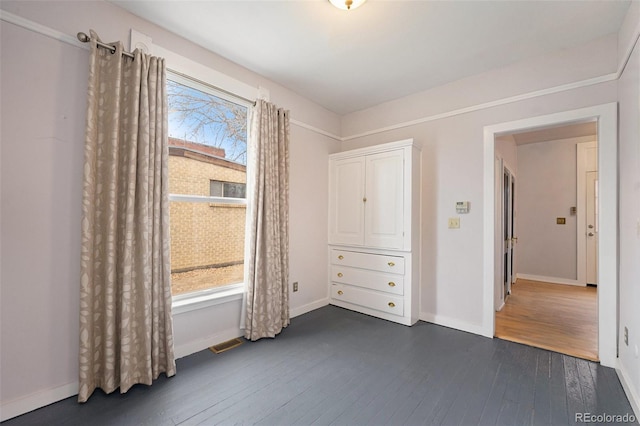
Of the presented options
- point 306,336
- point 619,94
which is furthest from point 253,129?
point 619,94

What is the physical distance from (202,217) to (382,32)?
2240 millimetres

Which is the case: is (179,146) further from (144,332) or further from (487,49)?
(487,49)

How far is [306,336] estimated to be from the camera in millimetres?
2887

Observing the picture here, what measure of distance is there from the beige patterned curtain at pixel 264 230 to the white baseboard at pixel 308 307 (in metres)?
0.34

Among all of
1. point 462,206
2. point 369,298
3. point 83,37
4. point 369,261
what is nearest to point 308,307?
point 369,298

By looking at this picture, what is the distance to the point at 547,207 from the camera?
563 cm

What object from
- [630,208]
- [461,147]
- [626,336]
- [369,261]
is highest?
[461,147]

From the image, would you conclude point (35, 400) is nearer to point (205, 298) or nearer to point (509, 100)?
point (205, 298)

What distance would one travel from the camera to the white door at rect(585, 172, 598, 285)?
5.12m

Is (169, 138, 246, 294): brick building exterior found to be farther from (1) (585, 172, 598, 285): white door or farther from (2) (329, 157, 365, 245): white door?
(1) (585, 172, 598, 285): white door

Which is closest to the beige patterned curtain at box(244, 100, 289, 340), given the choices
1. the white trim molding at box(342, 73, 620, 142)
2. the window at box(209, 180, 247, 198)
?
the window at box(209, 180, 247, 198)

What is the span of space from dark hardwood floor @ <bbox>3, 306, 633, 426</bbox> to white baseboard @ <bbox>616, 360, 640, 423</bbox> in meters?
0.04

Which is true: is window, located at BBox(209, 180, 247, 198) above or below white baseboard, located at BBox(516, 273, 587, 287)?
above

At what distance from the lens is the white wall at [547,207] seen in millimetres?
5387
